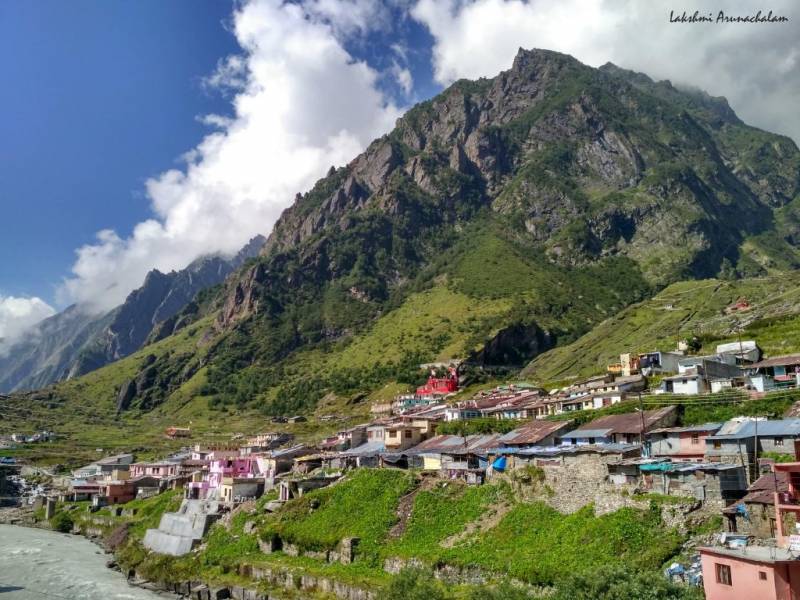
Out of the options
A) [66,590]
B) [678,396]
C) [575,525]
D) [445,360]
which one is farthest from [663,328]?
[66,590]

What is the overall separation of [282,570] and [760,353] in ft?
183

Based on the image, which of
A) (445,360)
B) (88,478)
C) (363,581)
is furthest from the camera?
(445,360)

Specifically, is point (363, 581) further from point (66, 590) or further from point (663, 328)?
point (663, 328)

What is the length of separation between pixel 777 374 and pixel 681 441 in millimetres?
21732

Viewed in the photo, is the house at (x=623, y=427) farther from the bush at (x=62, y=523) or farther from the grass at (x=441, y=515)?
the bush at (x=62, y=523)

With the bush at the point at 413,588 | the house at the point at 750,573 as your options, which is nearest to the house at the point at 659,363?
the bush at the point at 413,588

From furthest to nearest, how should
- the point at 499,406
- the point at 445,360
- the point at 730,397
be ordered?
the point at 445,360
the point at 499,406
the point at 730,397

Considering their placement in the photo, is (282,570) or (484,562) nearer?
(484,562)

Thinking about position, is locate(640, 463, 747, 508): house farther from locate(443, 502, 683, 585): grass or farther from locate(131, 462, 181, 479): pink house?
locate(131, 462, 181, 479): pink house

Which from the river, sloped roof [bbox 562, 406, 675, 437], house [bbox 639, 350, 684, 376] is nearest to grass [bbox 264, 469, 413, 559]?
the river

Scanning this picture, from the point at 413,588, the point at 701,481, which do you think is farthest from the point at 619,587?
the point at 701,481

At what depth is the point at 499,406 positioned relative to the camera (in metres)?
84.3

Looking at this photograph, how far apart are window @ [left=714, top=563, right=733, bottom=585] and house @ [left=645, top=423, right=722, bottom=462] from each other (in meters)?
14.9

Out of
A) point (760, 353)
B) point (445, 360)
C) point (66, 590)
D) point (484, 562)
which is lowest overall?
point (66, 590)
